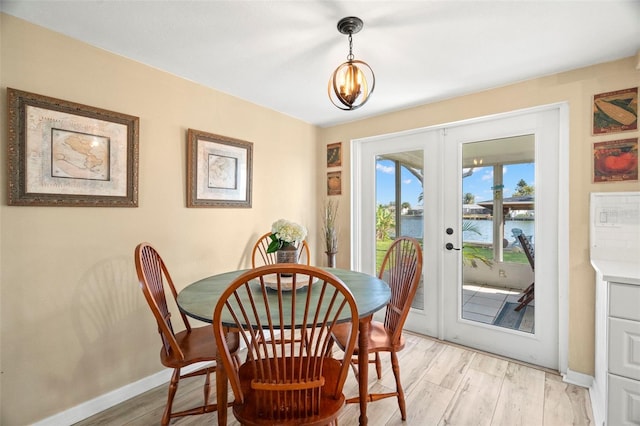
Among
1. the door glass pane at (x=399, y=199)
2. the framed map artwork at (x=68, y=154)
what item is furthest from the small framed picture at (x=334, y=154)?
Result: the framed map artwork at (x=68, y=154)

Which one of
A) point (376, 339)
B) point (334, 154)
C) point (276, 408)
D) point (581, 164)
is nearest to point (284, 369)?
point (276, 408)

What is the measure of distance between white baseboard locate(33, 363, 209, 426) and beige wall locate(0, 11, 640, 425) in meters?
0.04

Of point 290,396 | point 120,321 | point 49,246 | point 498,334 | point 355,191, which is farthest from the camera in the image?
point 355,191

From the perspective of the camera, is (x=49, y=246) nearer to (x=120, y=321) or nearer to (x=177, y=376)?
(x=120, y=321)

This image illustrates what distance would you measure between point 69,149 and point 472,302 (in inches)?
128

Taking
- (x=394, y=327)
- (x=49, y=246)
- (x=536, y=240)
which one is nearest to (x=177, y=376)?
(x=49, y=246)

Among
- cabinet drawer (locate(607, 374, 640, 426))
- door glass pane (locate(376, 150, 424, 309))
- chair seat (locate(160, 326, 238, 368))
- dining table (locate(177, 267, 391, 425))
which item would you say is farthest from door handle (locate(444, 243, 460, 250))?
chair seat (locate(160, 326, 238, 368))

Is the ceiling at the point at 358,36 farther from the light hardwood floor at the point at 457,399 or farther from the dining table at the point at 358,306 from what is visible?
the light hardwood floor at the point at 457,399

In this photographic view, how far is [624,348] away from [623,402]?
265 millimetres

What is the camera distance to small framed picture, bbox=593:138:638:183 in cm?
192

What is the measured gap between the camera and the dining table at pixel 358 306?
1.24 meters

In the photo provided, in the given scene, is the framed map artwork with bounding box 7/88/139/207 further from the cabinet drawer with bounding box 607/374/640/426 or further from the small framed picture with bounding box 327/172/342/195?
the cabinet drawer with bounding box 607/374/640/426

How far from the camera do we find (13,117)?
1550 millimetres

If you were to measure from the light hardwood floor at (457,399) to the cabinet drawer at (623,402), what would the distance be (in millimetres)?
316
